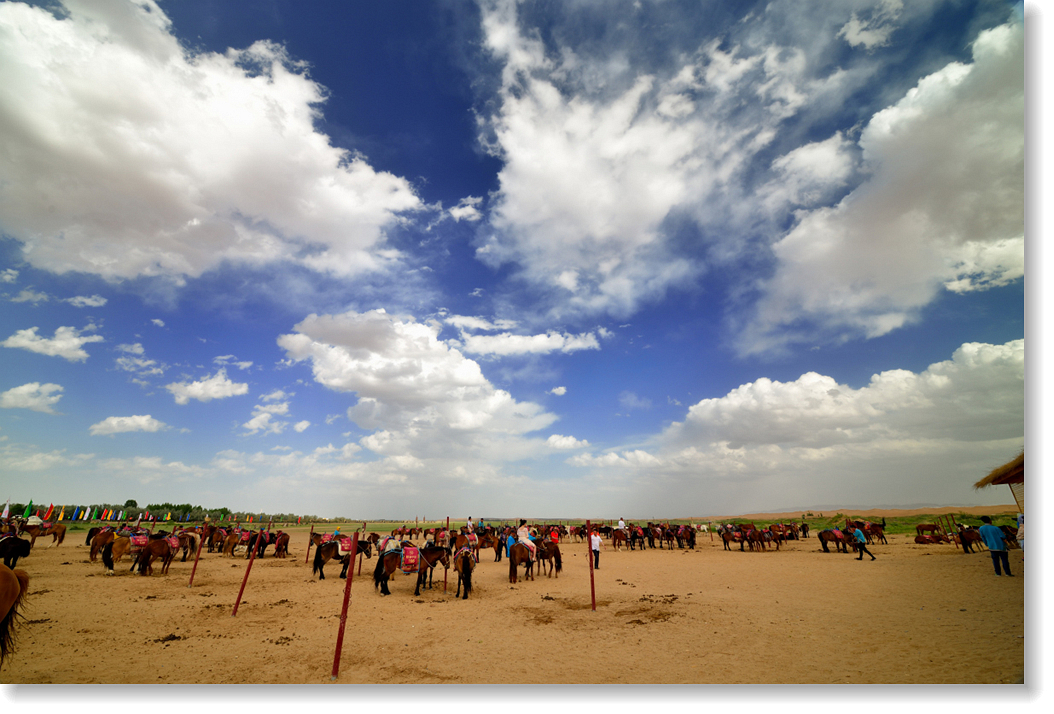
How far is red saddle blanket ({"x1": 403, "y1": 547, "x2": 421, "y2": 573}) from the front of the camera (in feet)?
48.8

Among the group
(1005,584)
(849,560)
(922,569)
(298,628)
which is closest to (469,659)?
(298,628)

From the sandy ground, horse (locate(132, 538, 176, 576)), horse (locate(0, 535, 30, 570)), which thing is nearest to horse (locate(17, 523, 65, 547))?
horse (locate(0, 535, 30, 570))

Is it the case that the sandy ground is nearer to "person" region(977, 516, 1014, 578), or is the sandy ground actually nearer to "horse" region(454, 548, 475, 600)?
"horse" region(454, 548, 475, 600)

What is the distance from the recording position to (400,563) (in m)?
15.5

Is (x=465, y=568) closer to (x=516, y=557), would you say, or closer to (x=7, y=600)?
(x=516, y=557)

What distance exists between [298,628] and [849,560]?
27.9 meters

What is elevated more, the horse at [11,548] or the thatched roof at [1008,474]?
the thatched roof at [1008,474]

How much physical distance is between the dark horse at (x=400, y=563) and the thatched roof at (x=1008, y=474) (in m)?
17.1

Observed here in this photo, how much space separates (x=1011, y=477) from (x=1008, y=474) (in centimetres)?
23

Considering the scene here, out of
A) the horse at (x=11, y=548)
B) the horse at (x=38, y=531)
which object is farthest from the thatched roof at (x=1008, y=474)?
the horse at (x=38, y=531)

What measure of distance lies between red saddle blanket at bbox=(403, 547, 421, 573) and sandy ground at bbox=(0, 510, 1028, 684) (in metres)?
0.93

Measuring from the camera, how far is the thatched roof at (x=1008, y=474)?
36.0ft

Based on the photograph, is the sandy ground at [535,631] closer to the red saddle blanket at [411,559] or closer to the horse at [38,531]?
the red saddle blanket at [411,559]

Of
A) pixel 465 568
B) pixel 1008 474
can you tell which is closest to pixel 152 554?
pixel 465 568
